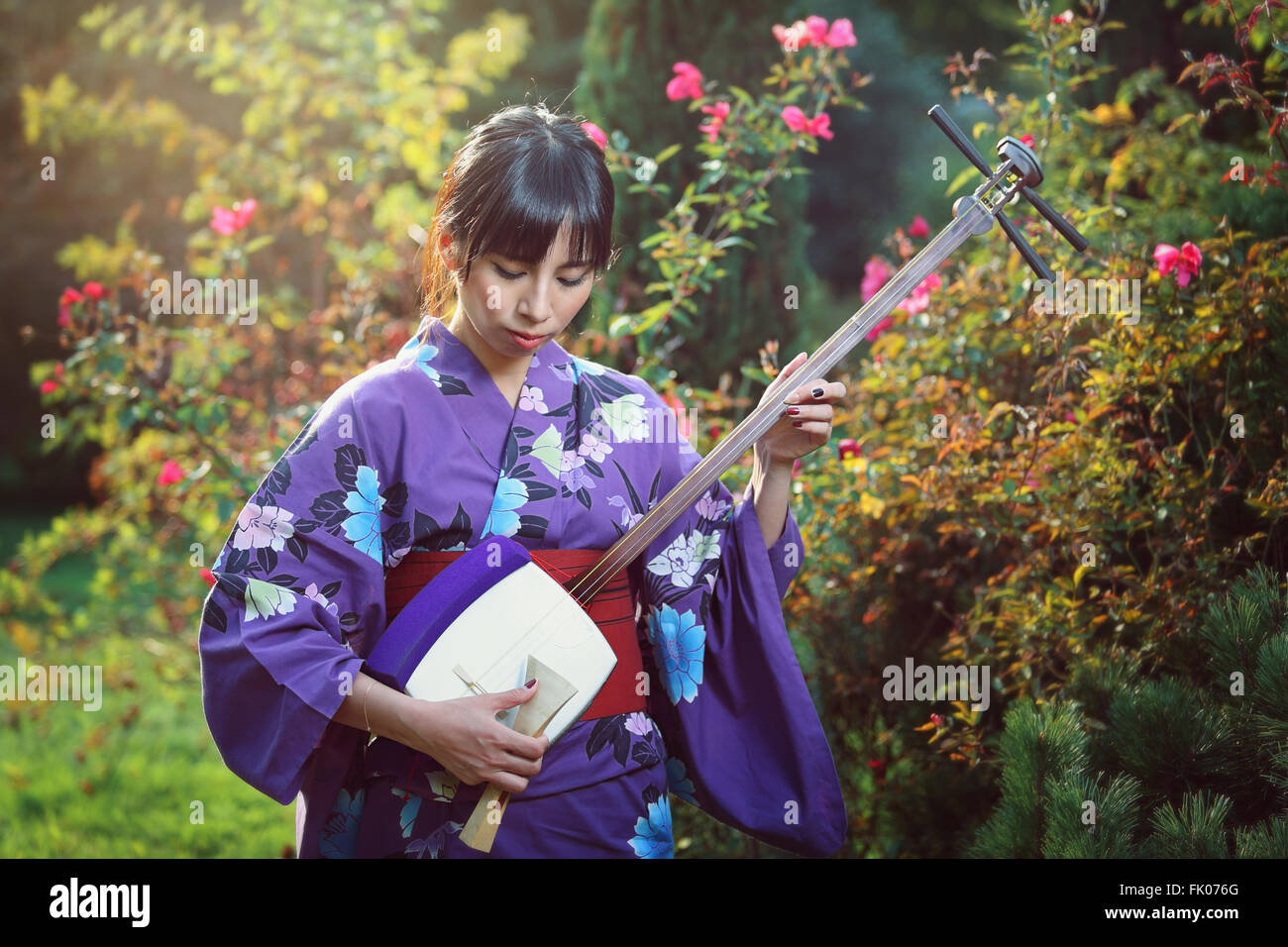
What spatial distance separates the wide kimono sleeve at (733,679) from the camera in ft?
6.40

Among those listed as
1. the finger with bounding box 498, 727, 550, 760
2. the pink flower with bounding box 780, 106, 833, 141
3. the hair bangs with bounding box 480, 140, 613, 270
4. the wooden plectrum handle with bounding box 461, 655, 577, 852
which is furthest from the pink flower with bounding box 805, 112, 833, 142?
the finger with bounding box 498, 727, 550, 760

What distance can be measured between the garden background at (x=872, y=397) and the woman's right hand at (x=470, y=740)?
849mm

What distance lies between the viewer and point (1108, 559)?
8.29 feet

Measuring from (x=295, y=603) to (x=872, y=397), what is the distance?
6.26ft

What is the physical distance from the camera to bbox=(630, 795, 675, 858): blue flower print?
1823 millimetres

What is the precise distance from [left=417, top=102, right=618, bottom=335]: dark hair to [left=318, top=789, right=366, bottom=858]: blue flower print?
2.76ft

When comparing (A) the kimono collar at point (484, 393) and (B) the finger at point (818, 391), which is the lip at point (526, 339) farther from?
(B) the finger at point (818, 391)

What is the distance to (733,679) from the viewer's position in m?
2.02

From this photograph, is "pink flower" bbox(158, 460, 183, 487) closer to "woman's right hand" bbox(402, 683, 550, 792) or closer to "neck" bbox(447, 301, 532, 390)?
"neck" bbox(447, 301, 532, 390)

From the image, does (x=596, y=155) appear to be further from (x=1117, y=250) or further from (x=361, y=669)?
(x=1117, y=250)

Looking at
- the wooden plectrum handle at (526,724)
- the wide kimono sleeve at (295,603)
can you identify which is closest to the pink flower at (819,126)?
the wide kimono sleeve at (295,603)

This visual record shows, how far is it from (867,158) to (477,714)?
7.55m

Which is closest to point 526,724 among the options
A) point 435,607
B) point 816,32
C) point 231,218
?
point 435,607

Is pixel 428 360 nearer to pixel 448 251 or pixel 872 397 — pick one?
pixel 448 251
